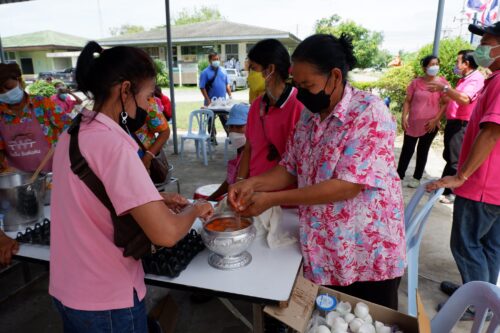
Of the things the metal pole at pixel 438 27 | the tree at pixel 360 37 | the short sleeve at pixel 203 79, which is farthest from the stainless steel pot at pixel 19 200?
the tree at pixel 360 37

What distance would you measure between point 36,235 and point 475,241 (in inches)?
98.0

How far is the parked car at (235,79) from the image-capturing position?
1916cm

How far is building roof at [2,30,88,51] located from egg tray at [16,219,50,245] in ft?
92.7

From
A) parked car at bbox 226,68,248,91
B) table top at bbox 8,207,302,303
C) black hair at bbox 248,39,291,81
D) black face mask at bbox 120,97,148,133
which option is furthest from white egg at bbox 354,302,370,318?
parked car at bbox 226,68,248,91

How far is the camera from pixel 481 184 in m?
2.04

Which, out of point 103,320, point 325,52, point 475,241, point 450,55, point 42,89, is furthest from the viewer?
point 42,89

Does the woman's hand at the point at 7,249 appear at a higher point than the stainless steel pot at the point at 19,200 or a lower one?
lower

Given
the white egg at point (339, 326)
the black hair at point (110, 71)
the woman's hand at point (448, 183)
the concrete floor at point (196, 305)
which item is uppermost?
the black hair at point (110, 71)

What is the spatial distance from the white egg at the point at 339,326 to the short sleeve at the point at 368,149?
52 centimetres

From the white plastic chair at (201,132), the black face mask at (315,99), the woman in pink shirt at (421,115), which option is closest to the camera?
the black face mask at (315,99)

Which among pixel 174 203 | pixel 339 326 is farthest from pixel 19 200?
pixel 339 326

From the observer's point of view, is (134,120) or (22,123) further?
(22,123)

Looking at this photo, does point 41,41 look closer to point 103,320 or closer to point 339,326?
point 103,320

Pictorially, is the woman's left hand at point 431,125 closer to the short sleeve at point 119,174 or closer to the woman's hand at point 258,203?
the woman's hand at point 258,203
